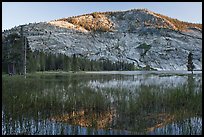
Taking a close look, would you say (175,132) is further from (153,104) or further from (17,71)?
(17,71)

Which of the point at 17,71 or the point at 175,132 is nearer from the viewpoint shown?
the point at 175,132

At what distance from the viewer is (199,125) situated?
34.6 ft

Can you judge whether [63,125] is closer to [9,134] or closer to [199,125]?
[9,134]

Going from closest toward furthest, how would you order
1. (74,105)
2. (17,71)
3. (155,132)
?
(155,132)
(74,105)
(17,71)

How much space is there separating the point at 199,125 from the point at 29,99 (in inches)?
335

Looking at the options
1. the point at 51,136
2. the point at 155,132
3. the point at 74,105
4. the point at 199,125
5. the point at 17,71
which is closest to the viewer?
the point at 51,136

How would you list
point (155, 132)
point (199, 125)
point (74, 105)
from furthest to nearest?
point (74, 105) → point (199, 125) → point (155, 132)

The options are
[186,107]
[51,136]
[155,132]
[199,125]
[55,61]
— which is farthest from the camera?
[55,61]

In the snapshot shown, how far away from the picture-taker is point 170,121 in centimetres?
1111

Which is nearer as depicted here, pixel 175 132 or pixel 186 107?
pixel 175 132

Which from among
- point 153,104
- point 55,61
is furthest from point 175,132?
point 55,61

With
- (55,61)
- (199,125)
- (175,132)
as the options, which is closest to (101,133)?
(175,132)

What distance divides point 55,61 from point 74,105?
95.0 m

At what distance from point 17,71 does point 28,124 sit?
42366 millimetres
